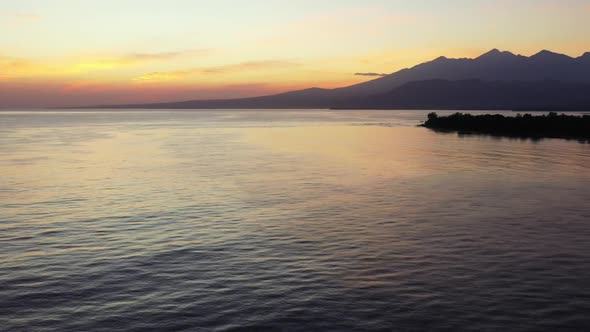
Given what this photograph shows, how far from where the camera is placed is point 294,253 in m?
23.0

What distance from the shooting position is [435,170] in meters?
55.5

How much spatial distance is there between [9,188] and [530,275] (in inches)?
1523

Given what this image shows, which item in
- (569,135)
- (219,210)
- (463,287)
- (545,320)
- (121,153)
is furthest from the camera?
(569,135)

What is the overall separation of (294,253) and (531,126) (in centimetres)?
10840

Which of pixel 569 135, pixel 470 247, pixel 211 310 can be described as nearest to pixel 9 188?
pixel 211 310

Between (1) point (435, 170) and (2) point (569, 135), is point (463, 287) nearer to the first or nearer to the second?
(1) point (435, 170)

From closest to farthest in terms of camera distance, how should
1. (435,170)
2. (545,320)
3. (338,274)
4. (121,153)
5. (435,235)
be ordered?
(545,320) < (338,274) < (435,235) < (435,170) < (121,153)

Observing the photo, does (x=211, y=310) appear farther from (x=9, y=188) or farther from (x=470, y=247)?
(x=9, y=188)

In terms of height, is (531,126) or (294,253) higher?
(531,126)

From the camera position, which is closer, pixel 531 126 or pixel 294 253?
pixel 294 253

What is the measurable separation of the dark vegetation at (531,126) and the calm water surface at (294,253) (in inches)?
2714

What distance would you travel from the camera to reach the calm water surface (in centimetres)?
1620

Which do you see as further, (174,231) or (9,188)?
(9,188)

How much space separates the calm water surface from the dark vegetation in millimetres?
68925
